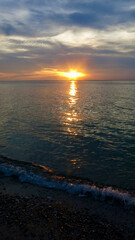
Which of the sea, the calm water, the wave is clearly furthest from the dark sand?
the calm water

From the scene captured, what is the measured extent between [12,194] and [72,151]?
349 inches

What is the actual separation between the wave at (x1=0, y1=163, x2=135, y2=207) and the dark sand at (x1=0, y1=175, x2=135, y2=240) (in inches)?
20.2

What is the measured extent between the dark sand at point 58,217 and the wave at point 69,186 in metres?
0.51

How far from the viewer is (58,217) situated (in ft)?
27.9

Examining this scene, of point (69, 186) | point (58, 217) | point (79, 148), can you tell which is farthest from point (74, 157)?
point (58, 217)

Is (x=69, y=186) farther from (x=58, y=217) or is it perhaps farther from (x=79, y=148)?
(x=79, y=148)

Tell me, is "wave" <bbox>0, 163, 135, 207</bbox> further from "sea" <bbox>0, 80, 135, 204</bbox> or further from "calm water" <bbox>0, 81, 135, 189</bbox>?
"calm water" <bbox>0, 81, 135, 189</bbox>

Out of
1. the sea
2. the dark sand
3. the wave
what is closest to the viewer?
the dark sand

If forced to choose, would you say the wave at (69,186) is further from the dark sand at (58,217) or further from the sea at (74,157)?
the dark sand at (58,217)

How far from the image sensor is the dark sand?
750 centimetres

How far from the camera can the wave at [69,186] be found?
34.1 feet

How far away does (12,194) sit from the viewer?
10.4 meters

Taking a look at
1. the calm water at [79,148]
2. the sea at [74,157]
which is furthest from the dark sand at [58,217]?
the calm water at [79,148]

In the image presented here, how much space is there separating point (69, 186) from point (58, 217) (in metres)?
3.13
